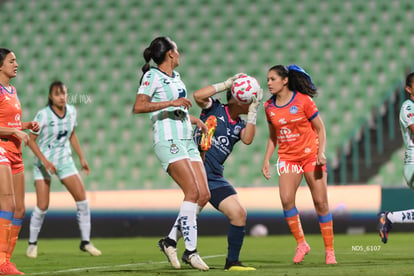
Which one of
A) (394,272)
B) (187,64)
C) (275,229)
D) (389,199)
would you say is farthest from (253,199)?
(394,272)

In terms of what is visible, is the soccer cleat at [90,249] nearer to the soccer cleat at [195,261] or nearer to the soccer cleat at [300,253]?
the soccer cleat at [300,253]

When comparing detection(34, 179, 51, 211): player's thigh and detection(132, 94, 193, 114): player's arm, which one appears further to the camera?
detection(34, 179, 51, 211): player's thigh

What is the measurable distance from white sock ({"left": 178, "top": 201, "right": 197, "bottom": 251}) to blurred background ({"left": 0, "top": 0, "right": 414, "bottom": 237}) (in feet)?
23.4

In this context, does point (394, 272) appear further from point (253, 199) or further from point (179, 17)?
point (179, 17)

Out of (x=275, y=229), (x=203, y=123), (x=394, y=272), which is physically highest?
(x=203, y=123)

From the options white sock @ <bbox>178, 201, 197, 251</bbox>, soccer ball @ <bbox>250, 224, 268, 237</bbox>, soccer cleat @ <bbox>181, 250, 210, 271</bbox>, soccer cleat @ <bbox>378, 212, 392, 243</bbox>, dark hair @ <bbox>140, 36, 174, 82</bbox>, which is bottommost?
soccer ball @ <bbox>250, 224, 268, 237</bbox>

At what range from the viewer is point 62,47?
15.9 m

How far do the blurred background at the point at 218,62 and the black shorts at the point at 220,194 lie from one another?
6626 mm

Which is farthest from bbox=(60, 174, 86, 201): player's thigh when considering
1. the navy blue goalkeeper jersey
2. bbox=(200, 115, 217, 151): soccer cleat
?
bbox=(200, 115, 217, 151): soccer cleat

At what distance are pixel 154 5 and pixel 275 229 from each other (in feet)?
19.4

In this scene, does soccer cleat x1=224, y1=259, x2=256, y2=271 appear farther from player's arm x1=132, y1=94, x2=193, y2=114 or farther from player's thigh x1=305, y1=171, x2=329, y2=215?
player's arm x1=132, y1=94, x2=193, y2=114

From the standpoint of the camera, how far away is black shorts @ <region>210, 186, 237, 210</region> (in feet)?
22.4

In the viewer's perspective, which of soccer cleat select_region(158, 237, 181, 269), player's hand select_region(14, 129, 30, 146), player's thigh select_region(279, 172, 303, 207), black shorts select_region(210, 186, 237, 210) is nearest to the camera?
player's hand select_region(14, 129, 30, 146)

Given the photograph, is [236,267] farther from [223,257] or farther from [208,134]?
[223,257]
